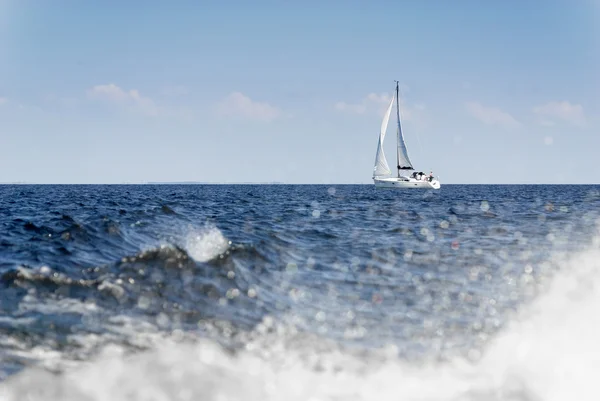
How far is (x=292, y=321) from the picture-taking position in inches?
333

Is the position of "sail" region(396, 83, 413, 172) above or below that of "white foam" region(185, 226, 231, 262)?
above

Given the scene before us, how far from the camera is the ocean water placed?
18.6 feet

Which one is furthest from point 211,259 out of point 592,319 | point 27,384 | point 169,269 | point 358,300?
point 592,319

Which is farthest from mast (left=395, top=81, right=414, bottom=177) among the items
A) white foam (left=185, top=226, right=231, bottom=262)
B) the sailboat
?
white foam (left=185, top=226, right=231, bottom=262)

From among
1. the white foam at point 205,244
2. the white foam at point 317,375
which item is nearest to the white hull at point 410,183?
the white foam at point 205,244

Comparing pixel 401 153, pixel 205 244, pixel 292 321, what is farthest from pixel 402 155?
pixel 292 321

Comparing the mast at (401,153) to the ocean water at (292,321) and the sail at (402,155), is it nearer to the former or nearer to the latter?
the sail at (402,155)

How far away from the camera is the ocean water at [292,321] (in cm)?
568

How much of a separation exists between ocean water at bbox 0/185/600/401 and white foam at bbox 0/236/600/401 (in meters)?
0.02

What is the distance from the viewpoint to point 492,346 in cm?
725

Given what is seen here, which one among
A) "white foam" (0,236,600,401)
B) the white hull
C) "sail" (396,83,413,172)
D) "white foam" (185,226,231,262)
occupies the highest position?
"sail" (396,83,413,172)

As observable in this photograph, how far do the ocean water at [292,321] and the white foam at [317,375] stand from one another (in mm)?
25

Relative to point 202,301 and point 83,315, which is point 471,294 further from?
point 83,315

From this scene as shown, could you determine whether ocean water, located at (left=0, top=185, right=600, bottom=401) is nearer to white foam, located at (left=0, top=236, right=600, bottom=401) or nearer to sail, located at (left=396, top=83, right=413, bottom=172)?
Result: white foam, located at (left=0, top=236, right=600, bottom=401)
